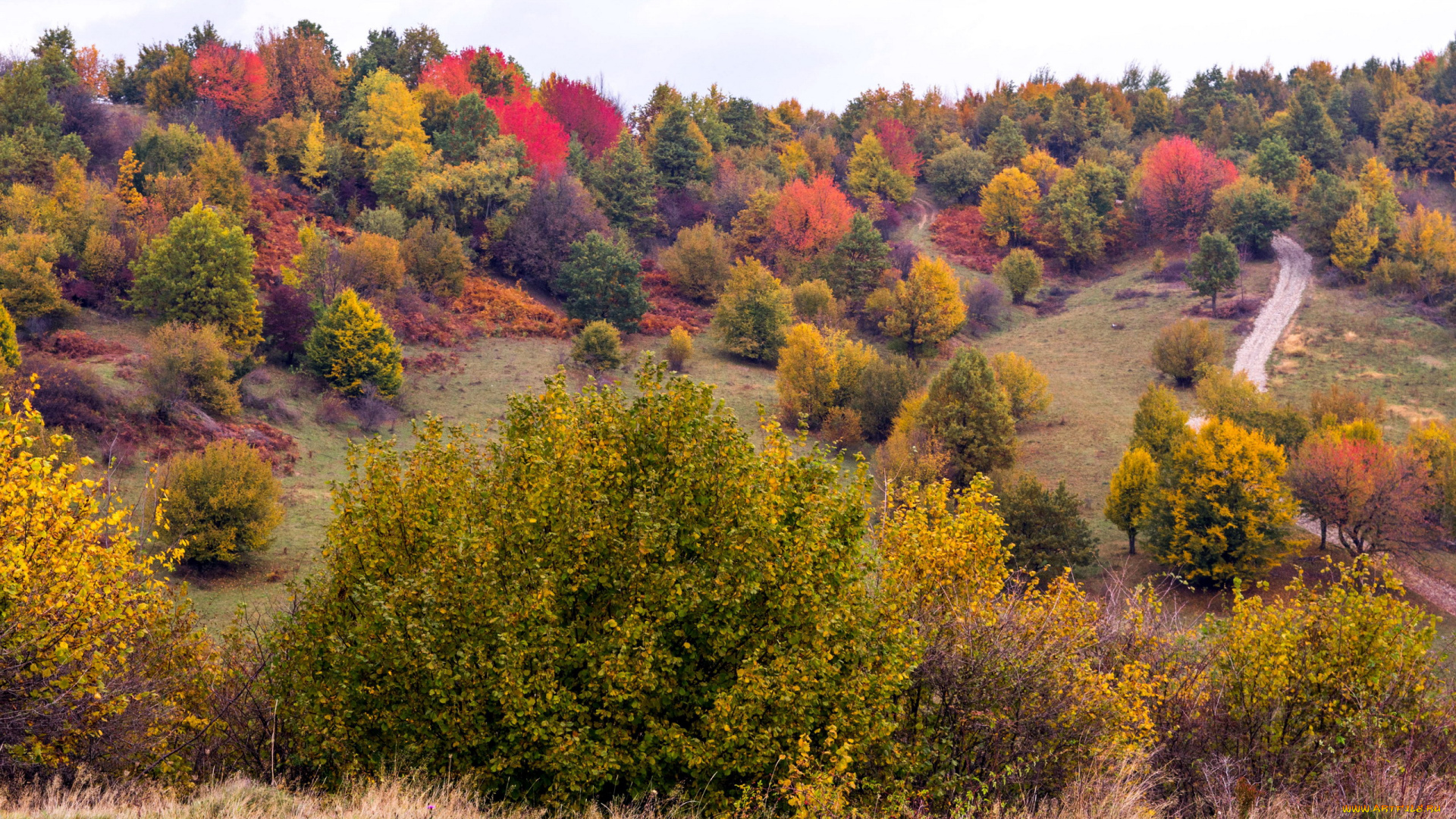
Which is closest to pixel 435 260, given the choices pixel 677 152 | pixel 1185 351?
pixel 677 152

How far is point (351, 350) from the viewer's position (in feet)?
160

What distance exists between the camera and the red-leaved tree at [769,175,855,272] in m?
83.8

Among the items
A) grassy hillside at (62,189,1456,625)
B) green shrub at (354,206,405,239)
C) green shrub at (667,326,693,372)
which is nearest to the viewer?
grassy hillside at (62,189,1456,625)

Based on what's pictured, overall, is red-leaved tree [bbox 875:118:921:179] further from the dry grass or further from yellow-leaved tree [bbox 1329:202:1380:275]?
the dry grass

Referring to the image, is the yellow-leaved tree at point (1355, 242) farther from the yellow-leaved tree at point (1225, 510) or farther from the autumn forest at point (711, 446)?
the yellow-leaved tree at point (1225, 510)

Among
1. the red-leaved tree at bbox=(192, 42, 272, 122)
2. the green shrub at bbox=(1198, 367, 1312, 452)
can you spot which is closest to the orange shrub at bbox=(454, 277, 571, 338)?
the red-leaved tree at bbox=(192, 42, 272, 122)

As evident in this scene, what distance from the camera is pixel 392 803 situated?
32.7 feet

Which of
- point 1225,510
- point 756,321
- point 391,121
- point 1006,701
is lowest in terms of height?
point 1225,510

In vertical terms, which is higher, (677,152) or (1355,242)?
(677,152)

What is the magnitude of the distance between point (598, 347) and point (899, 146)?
2493 inches

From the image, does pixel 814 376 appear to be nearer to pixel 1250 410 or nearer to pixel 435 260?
pixel 1250 410

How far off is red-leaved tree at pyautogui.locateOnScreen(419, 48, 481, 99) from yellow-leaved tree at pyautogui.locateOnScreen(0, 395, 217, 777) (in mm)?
82524

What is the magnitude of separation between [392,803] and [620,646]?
313 cm

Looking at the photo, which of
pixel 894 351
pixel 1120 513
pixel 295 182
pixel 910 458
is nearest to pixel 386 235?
pixel 295 182
